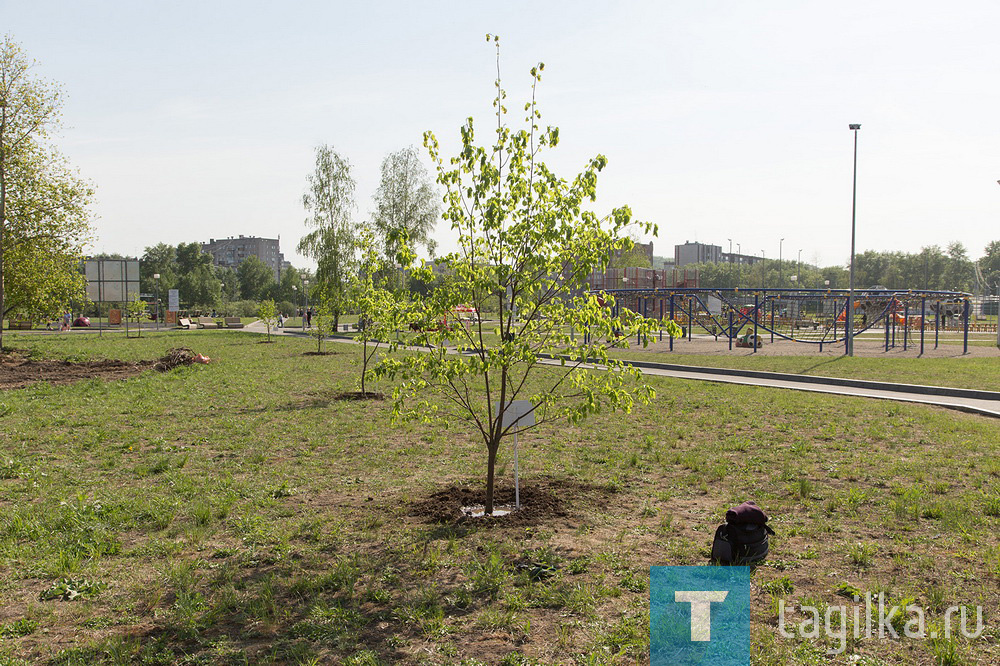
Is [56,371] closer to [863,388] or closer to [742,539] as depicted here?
[742,539]

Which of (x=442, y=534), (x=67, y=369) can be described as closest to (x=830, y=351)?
(x=442, y=534)

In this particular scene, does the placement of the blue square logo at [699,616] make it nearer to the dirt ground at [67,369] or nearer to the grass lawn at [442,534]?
the grass lawn at [442,534]

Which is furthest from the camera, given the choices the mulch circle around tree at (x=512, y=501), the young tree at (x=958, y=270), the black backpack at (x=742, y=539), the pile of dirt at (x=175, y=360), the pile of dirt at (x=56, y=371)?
the young tree at (x=958, y=270)

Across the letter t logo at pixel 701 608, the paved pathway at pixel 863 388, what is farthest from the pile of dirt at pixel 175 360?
the letter t logo at pixel 701 608

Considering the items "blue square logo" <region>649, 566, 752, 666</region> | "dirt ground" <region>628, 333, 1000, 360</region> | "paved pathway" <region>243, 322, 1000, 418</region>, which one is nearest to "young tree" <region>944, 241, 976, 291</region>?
"dirt ground" <region>628, 333, 1000, 360</region>

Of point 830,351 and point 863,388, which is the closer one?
point 863,388

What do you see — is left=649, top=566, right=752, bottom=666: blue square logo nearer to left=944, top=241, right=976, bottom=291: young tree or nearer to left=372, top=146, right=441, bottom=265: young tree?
left=372, top=146, right=441, bottom=265: young tree

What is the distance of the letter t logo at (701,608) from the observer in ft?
14.0

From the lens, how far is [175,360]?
70.5 ft

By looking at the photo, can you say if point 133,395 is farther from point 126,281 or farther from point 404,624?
point 126,281

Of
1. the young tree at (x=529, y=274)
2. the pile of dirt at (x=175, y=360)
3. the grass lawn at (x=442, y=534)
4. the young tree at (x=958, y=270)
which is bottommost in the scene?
the grass lawn at (x=442, y=534)

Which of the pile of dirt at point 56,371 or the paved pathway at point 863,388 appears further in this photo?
the pile of dirt at point 56,371

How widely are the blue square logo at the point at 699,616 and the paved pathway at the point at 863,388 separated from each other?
9.35m

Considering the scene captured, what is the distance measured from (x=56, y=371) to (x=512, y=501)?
57.8ft
